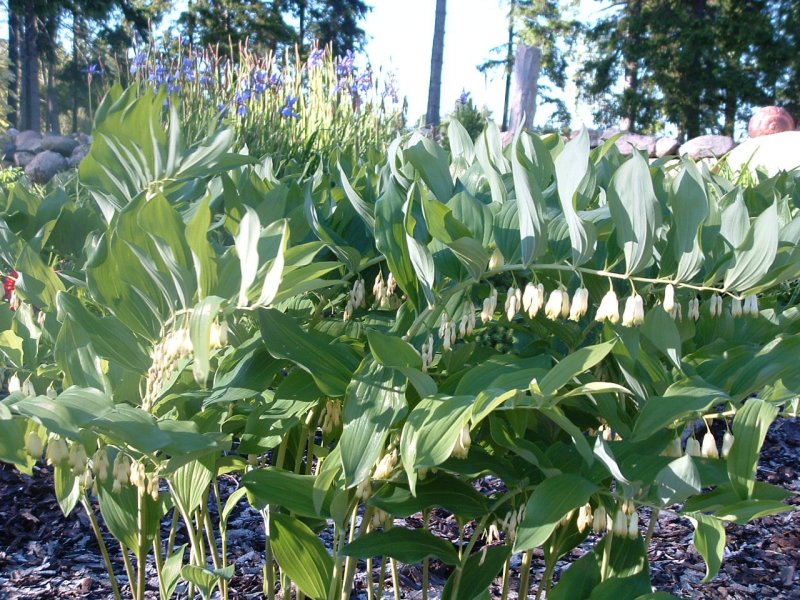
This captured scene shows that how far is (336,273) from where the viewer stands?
1.50 meters

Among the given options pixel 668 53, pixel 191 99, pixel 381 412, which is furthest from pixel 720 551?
pixel 668 53

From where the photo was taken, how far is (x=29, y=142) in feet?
67.1

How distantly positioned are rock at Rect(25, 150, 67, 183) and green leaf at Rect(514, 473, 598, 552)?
19.0 m

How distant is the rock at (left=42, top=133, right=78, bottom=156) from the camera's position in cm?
1998

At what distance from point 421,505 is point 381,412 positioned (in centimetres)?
26

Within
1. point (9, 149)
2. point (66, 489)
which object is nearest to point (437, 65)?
point (9, 149)

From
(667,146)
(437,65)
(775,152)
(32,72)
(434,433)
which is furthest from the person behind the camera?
(32,72)

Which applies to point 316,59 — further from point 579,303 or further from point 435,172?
point 579,303

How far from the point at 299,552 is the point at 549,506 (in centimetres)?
55

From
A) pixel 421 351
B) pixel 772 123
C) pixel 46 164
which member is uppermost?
pixel 772 123

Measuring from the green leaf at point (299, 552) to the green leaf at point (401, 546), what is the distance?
149mm

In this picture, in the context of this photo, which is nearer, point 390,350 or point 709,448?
point 390,350

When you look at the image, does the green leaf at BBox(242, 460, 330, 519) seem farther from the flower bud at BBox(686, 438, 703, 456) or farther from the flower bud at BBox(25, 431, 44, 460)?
the flower bud at BBox(686, 438, 703, 456)

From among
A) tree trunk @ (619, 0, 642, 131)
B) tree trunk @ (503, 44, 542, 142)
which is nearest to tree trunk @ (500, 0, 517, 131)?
tree trunk @ (619, 0, 642, 131)
